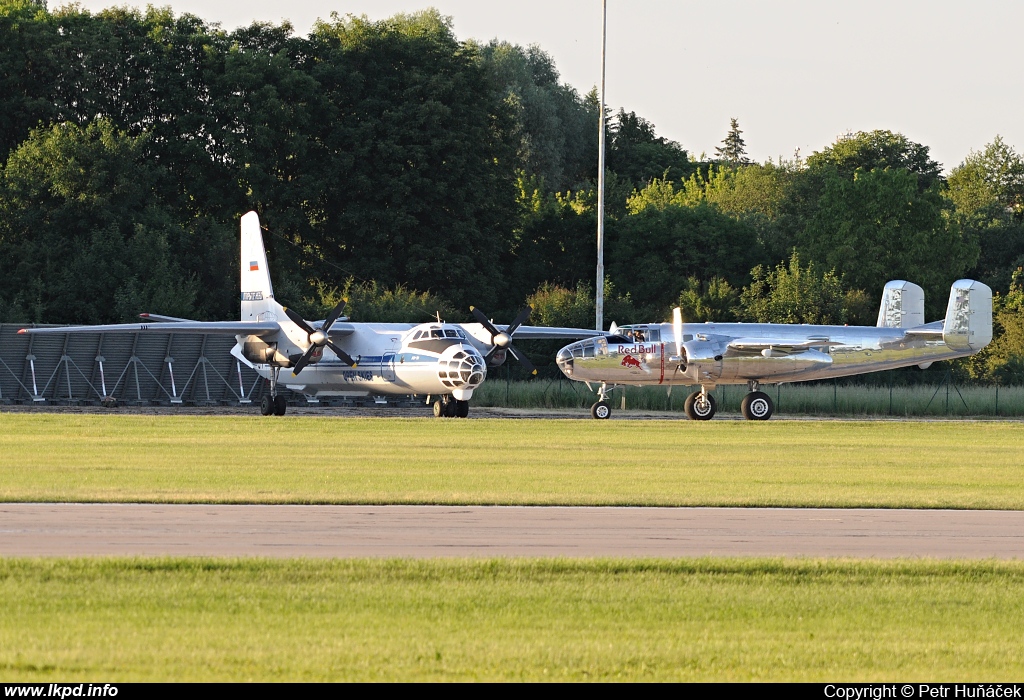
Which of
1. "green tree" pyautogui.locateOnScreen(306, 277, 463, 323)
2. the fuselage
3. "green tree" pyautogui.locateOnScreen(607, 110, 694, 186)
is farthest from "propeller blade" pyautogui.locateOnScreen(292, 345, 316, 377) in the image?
"green tree" pyautogui.locateOnScreen(607, 110, 694, 186)

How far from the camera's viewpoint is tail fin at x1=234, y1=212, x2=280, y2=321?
46094 mm

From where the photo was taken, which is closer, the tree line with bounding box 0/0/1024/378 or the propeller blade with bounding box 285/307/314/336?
the propeller blade with bounding box 285/307/314/336

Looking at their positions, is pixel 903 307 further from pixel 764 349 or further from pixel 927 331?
pixel 764 349

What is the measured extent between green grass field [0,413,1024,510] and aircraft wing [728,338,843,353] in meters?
4.01

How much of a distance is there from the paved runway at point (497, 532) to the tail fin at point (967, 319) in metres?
25.4

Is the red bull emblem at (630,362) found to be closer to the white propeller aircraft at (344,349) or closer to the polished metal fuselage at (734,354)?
the polished metal fuselage at (734,354)

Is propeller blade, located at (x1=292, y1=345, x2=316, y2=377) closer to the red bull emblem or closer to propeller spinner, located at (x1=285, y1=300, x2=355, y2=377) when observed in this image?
propeller spinner, located at (x1=285, y1=300, x2=355, y2=377)

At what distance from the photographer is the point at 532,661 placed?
909cm

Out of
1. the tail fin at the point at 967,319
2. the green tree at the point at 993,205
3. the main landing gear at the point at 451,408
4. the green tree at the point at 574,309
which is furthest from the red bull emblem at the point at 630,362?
the green tree at the point at 993,205

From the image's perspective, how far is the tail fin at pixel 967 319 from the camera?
138 ft

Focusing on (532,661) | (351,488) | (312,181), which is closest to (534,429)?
(351,488)

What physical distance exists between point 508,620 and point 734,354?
32.6 m

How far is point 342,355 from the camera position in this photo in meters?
43.4

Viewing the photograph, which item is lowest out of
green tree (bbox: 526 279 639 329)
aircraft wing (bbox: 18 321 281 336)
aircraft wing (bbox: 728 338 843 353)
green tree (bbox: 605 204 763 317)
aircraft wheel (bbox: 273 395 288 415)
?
aircraft wheel (bbox: 273 395 288 415)
